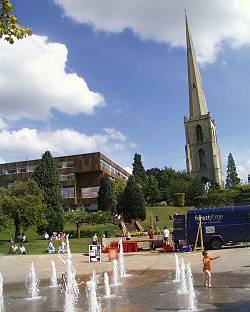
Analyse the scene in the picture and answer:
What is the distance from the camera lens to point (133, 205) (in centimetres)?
7156

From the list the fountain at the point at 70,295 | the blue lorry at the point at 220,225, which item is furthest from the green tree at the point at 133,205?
the fountain at the point at 70,295

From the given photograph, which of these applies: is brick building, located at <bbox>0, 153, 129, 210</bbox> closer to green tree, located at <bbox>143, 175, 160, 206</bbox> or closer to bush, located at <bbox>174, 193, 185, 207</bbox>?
green tree, located at <bbox>143, 175, 160, 206</bbox>

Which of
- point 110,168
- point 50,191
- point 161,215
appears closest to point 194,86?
point 110,168

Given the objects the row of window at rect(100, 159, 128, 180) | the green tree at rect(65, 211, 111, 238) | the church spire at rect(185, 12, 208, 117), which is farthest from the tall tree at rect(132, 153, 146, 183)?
the green tree at rect(65, 211, 111, 238)

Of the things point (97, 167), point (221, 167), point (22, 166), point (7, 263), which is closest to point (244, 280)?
point (7, 263)

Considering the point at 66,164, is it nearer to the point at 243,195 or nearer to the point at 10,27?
the point at 243,195

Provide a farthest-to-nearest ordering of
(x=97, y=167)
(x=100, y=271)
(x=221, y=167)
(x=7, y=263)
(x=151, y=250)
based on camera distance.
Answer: (x=221, y=167) → (x=97, y=167) → (x=151, y=250) → (x=7, y=263) → (x=100, y=271)

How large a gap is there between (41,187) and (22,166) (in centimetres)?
3464

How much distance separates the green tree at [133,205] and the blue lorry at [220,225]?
38.1 meters

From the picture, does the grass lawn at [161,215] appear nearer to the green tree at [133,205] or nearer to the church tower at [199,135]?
the green tree at [133,205]

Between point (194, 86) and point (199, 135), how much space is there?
13178mm

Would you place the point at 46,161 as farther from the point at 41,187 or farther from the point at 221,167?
the point at 221,167

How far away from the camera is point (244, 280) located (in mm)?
17031

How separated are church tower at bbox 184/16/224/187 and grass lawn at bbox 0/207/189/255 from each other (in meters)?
37.7
